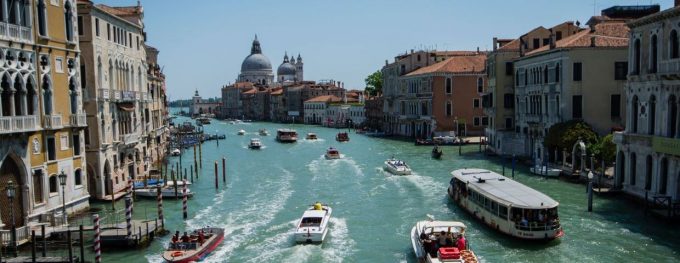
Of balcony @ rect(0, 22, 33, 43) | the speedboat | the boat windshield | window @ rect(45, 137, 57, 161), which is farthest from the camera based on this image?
window @ rect(45, 137, 57, 161)

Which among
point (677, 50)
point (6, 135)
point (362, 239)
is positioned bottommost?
point (362, 239)

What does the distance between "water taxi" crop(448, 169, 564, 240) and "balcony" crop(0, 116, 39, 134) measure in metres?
13.8

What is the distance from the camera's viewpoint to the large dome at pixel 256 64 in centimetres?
16125

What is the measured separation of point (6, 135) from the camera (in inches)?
727

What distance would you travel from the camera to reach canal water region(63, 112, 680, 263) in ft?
60.0

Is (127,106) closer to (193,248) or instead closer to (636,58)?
(193,248)

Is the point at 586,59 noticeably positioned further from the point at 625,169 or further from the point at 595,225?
the point at 595,225

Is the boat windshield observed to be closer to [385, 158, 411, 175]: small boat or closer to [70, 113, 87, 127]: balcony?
[70, 113, 87, 127]: balcony

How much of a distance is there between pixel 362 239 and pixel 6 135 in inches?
412

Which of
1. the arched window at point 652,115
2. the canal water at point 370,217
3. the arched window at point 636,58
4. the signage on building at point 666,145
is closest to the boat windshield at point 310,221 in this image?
the canal water at point 370,217

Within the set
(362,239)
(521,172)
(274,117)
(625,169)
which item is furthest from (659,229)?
(274,117)

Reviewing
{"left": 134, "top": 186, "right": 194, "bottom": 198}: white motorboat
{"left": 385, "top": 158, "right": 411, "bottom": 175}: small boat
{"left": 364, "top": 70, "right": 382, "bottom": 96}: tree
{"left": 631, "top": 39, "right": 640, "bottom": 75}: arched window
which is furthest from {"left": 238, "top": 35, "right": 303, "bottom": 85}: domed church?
{"left": 631, "top": 39, "right": 640, "bottom": 75}: arched window

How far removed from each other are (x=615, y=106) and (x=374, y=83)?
6280 cm

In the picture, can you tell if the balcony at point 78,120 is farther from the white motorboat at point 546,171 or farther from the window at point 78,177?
the white motorboat at point 546,171
